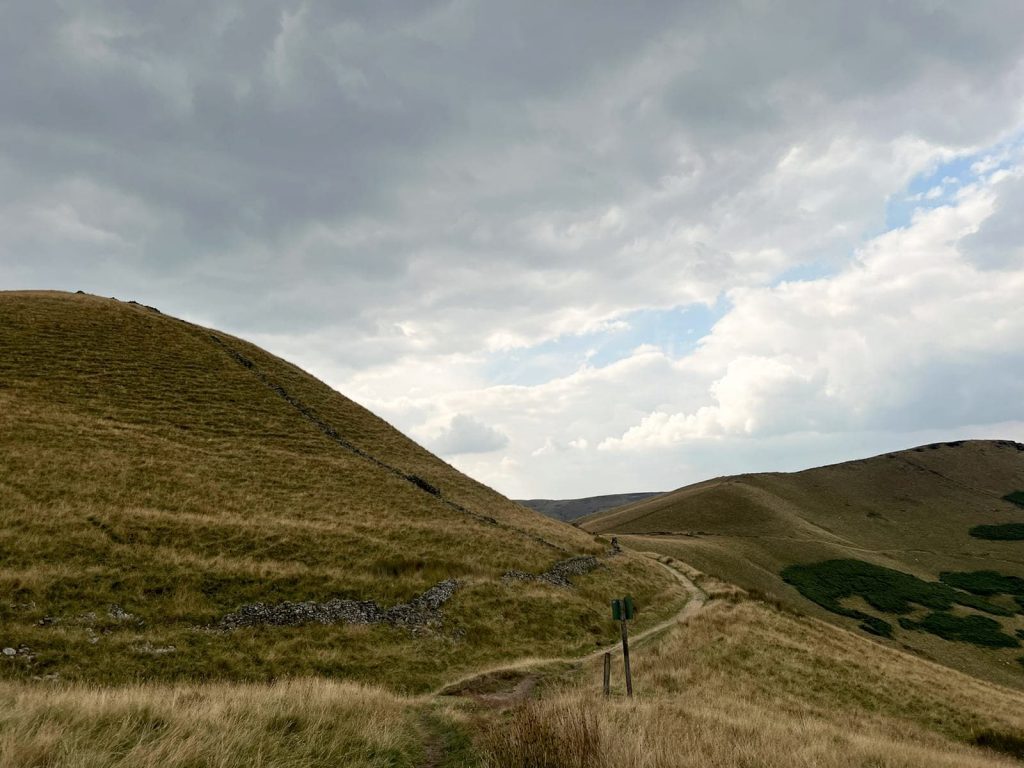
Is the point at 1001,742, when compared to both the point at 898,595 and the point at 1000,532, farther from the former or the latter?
the point at 1000,532

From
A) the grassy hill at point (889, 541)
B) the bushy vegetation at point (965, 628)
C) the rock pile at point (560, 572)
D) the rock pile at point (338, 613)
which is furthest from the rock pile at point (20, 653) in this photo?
the bushy vegetation at point (965, 628)

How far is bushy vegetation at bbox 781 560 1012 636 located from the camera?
6178 cm

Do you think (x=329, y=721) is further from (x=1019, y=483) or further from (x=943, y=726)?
(x=1019, y=483)

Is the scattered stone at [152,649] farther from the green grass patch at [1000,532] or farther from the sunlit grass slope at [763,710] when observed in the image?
the green grass patch at [1000,532]

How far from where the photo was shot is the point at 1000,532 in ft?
342

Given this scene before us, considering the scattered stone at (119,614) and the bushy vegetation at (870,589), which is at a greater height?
the scattered stone at (119,614)

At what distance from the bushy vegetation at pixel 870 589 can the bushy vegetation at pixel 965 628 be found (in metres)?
2.68

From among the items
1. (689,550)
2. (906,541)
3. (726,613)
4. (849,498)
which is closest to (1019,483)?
(849,498)

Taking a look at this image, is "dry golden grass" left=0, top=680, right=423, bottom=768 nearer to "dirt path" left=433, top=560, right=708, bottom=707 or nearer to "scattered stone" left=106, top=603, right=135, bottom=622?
"dirt path" left=433, top=560, right=708, bottom=707

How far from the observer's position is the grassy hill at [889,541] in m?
57.7

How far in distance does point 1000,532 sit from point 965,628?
6576 centimetres

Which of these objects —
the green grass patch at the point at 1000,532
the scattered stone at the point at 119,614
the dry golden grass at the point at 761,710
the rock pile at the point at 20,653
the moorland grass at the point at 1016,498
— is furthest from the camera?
the moorland grass at the point at 1016,498

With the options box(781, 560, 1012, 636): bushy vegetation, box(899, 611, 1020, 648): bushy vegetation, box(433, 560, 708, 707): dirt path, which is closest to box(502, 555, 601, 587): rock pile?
box(433, 560, 708, 707): dirt path

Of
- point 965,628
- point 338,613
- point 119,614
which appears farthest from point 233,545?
point 965,628
